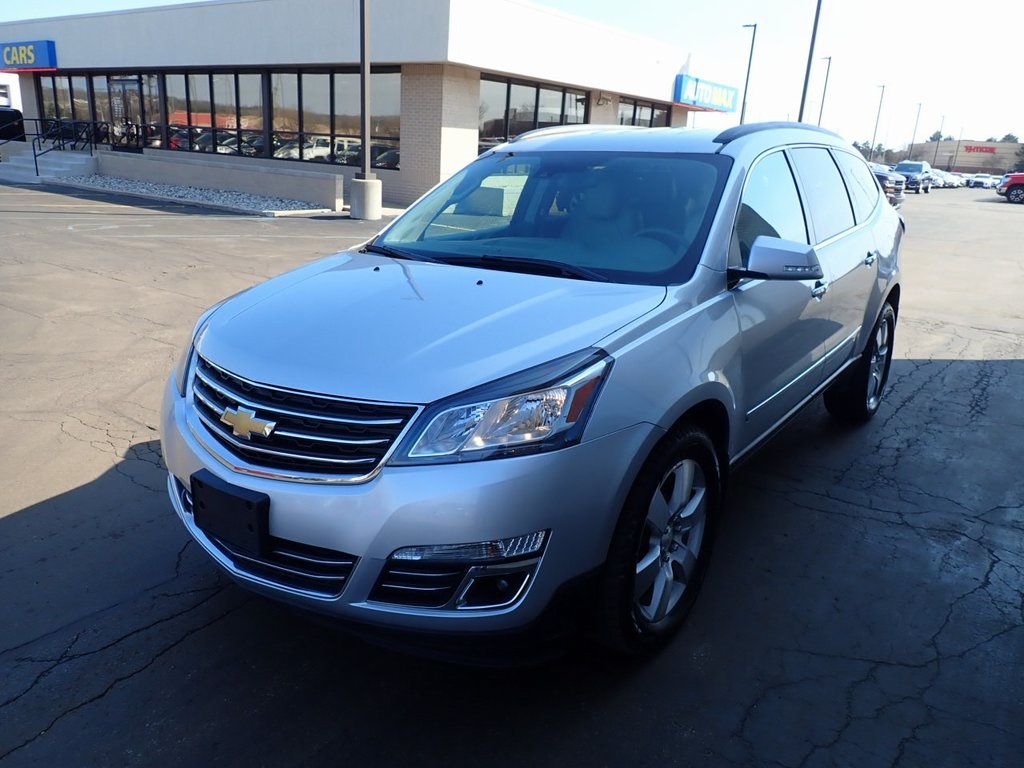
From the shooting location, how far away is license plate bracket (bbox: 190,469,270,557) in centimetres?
238

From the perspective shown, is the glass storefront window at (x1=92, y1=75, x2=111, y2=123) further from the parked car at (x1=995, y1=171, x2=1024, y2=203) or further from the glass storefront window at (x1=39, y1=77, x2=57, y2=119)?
the parked car at (x1=995, y1=171, x2=1024, y2=203)

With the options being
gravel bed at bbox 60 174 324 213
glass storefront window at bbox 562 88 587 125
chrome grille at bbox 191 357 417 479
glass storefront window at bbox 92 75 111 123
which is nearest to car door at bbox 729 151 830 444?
chrome grille at bbox 191 357 417 479

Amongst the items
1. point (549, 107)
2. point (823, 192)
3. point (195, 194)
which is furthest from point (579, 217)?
point (549, 107)

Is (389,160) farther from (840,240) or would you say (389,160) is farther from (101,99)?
(840,240)

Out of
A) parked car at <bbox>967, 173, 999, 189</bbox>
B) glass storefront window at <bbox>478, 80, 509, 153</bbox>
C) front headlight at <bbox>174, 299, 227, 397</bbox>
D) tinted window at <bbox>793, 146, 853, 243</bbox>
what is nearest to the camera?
front headlight at <bbox>174, 299, 227, 397</bbox>

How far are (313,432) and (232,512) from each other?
384mm

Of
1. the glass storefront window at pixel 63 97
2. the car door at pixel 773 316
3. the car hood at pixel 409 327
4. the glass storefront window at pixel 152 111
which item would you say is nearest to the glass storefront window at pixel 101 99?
the glass storefront window at pixel 63 97

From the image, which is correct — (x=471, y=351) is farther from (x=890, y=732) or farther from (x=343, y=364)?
(x=890, y=732)

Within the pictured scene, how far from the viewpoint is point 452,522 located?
221cm

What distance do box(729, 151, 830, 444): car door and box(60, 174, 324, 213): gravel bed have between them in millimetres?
15616

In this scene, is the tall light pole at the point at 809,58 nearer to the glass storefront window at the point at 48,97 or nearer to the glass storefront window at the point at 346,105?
the glass storefront window at the point at 346,105

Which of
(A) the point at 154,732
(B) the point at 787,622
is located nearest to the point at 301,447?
(A) the point at 154,732

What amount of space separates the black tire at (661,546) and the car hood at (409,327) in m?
0.51

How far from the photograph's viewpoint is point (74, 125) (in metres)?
30.3
